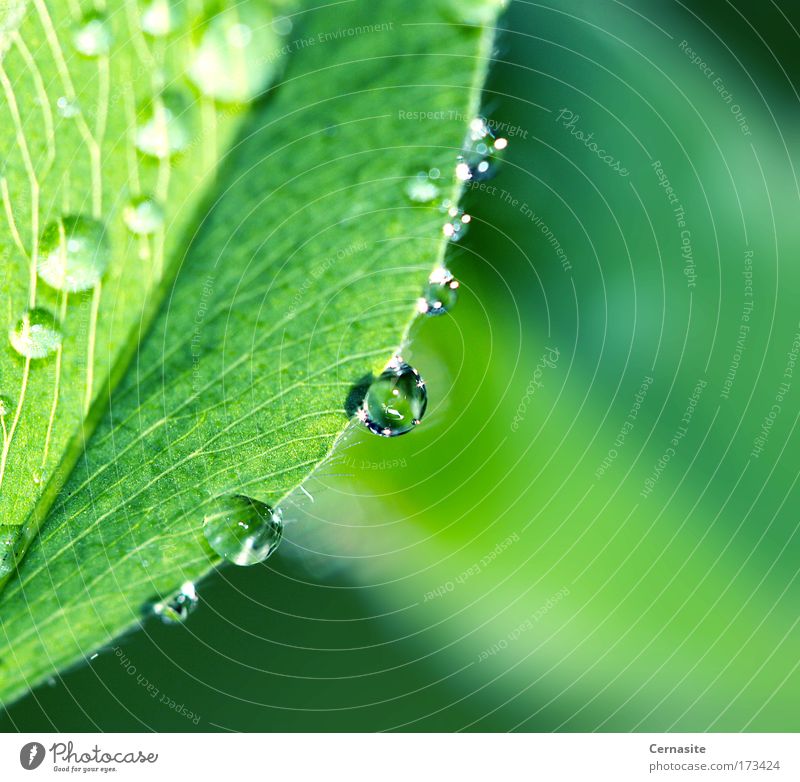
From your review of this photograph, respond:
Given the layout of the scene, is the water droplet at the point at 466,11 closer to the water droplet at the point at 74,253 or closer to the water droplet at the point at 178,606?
the water droplet at the point at 74,253

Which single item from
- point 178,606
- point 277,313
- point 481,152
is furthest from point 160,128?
point 178,606

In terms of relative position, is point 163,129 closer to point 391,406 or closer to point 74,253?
point 74,253

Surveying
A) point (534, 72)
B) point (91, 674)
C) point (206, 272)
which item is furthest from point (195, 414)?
point (534, 72)

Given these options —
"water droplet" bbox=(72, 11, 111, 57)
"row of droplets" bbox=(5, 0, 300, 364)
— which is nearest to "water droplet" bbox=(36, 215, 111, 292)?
"row of droplets" bbox=(5, 0, 300, 364)

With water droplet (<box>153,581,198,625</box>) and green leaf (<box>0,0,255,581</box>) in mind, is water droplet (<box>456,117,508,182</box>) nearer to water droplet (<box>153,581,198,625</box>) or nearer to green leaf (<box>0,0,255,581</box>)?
green leaf (<box>0,0,255,581</box>)

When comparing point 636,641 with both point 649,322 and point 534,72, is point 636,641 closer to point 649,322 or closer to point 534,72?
point 649,322
